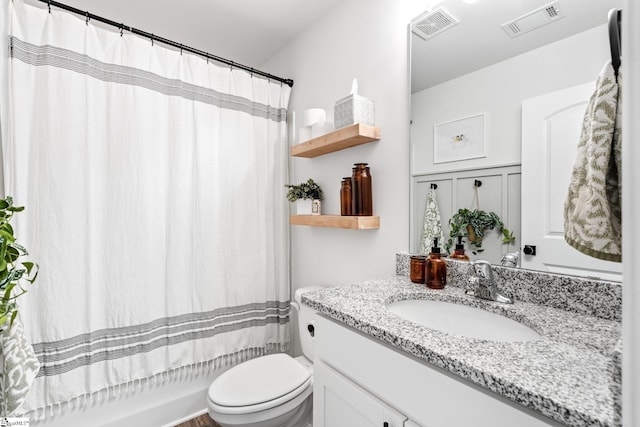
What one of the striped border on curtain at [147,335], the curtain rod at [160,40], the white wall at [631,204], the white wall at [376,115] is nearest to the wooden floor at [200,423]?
the striped border on curtain at [147,335]

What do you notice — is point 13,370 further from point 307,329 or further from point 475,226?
point 475,226

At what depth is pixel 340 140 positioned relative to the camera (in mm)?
1461

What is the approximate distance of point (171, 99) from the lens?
163cm

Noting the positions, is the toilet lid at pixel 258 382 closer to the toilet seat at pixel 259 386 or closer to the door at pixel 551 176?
the toilet seat at pixel 259 386

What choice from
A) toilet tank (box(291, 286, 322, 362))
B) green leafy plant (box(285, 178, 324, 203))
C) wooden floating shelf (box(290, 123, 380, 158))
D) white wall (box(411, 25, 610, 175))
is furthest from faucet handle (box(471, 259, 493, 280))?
green leafy plant (box(285, 178, 324, 203))

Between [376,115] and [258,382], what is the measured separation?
1.38 metres

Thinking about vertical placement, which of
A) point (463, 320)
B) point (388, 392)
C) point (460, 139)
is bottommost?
point (388, 392)

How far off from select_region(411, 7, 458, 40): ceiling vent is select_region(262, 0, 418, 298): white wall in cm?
7

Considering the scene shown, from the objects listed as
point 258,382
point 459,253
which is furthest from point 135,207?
point 459,253

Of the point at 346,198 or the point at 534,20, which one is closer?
the point at 534,20

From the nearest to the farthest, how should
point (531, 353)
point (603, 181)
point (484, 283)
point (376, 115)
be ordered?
point (603, 181) → point (531, 353) → point (484, 283) → point (376, 115)

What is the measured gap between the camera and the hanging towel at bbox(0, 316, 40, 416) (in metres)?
0.66

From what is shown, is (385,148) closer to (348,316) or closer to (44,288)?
(348,316)

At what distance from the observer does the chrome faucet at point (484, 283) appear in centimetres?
99
